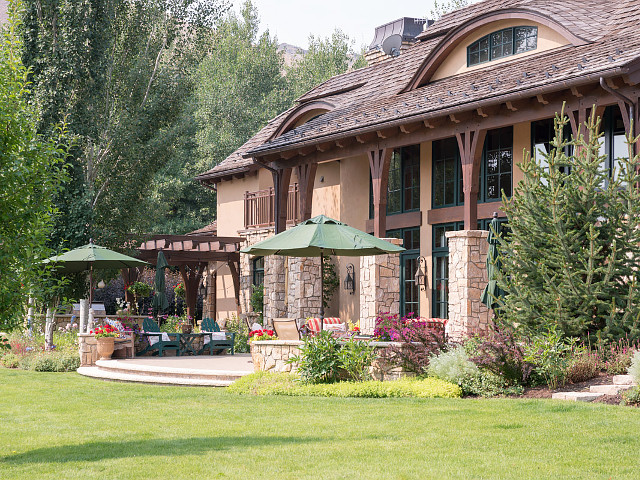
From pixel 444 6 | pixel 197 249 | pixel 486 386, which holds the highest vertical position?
pixel 444 6

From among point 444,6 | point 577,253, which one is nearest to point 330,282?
point 577,253

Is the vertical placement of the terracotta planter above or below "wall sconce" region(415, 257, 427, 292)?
below

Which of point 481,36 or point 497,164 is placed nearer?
point 497,164

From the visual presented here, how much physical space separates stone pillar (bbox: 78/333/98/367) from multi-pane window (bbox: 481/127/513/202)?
29.4 feet

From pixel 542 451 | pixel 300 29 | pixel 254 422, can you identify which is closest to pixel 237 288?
pixel 254 422

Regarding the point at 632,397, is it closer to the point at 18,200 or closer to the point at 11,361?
the point at 18,200

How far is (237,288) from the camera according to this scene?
2869cm

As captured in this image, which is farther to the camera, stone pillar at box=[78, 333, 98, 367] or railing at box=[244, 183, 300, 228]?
railing at box=[244, 183, 300, 228]

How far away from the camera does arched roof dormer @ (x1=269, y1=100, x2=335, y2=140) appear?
2327 cm

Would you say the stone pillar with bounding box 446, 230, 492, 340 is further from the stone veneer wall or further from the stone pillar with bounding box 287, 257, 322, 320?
the stone pillar with bounding box 287, 257, 322, 320

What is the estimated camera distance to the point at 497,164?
58.5 ft

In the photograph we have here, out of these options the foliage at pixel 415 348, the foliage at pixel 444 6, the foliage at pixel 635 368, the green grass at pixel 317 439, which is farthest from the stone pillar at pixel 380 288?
the foliage at pixel 444 6

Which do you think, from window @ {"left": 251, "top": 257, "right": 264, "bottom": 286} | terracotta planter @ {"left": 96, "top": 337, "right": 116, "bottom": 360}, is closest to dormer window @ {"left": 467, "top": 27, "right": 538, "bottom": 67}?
terracotta planter @ {"left": 96, "top": 337, "right": 116, "bottom": 360}

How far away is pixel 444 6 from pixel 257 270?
23.1m
